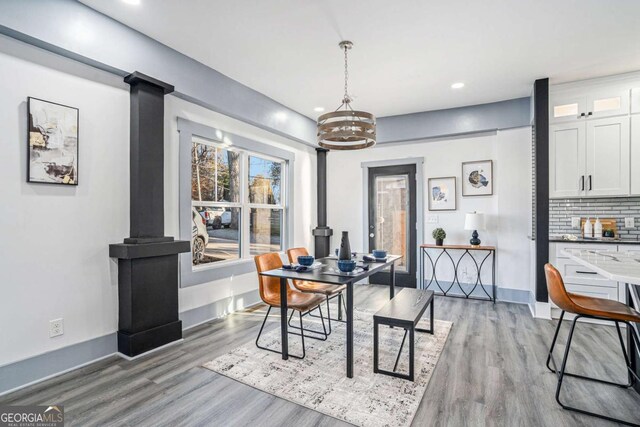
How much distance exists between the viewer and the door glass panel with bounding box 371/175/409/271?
225 inches

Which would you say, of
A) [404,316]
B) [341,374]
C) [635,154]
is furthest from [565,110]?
[341,374]

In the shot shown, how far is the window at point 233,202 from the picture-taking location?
3.96 metres

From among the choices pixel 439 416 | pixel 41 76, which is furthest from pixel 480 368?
pixel 41 76

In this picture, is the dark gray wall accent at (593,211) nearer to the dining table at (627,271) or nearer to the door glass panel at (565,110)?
the door glass panel at (565,110)

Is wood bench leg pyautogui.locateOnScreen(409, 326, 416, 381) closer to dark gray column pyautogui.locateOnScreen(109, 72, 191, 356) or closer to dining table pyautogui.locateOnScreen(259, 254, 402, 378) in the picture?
dining table pyautogui.locateOnScreen(259, 254, 402, 378)

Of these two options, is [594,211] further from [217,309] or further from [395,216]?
[217,309]

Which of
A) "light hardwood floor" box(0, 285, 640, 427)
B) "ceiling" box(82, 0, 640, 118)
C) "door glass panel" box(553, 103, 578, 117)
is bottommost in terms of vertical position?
"light hardwood floor" box(0, 285, 640, 427)

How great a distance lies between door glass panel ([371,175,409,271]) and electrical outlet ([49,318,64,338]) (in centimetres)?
455

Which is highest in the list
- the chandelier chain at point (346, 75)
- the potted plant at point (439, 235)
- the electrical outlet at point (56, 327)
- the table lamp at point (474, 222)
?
the chandelier chain at point (346, 75)

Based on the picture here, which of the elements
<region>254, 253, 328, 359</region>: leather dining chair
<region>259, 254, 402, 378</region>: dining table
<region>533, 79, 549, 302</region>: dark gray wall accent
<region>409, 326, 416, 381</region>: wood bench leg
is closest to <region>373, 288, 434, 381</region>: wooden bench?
<region>409, 326, 416, 381</region>: wood bench leg

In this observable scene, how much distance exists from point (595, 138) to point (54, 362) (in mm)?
6008

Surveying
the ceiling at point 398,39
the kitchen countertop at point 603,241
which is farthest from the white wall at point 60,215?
the kitchen countertop at point 603,241

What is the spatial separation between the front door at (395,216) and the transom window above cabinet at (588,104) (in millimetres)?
2107

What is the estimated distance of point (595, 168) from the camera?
13.1ft
